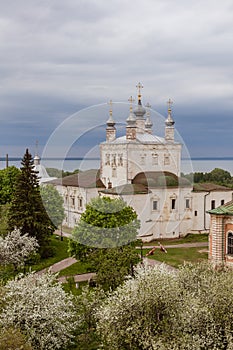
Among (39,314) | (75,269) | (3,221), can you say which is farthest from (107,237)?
(39,314)

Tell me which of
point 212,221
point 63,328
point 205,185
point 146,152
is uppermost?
point 146,152

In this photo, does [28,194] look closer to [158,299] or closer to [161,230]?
[161,230]

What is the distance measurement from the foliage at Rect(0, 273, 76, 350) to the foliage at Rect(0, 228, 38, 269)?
428 inches

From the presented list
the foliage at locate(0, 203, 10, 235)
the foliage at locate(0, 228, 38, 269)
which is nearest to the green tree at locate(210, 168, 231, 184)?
the foliage at locate(0, 203, 10, 235)

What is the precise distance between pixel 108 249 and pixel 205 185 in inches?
892

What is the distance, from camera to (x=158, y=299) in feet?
Result: 52.9

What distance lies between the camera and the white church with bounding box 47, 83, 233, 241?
44.1m

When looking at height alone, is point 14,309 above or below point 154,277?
below

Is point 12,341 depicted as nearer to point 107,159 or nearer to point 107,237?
point 107,237

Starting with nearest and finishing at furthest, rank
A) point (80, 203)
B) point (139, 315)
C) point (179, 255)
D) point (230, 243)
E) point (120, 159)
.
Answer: point (139, 315), point (230, 243), point (179, 255), point (120, 159), point (80, 203)

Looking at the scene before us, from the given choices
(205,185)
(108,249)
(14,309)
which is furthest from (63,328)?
Answer: (205,185)

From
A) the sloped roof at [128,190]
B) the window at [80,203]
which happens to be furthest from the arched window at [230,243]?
the window at [80,203]

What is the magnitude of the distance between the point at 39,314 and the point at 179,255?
859 inches

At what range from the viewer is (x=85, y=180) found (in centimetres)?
5088
